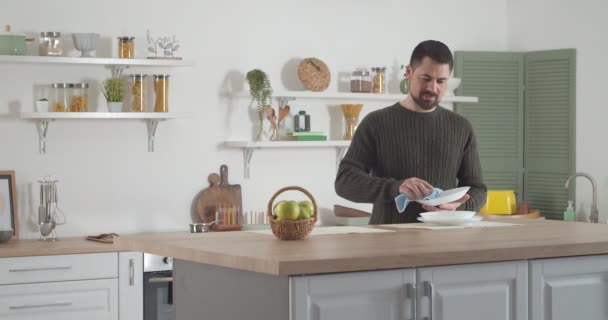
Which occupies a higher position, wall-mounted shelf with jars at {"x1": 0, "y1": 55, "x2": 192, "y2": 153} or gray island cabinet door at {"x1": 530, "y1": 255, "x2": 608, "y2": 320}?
wall-mounted shelf with jars at {"x1": 0, "y1": 55, "x2": 192, "y2": 153}

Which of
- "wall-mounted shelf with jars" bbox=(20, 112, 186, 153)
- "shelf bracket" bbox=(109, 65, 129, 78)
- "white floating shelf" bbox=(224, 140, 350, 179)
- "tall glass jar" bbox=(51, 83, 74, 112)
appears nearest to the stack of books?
"white floating shelf" bbox=(224, 140, 350, 179)

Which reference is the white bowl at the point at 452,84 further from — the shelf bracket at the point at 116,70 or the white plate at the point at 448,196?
the white plate at the point at 448,196

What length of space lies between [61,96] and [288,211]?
104 inches

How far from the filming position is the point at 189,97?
20.1 ft

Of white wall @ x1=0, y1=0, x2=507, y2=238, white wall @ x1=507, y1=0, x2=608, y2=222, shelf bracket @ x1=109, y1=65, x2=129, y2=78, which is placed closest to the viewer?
white wall @ x1=0, y1=0, x2=507, y2=238

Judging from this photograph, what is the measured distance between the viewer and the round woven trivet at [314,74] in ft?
20.8

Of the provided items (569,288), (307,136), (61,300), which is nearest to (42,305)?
(61,300)

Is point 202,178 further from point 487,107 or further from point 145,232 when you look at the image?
point 487,107

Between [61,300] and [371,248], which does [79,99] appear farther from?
[371,248]

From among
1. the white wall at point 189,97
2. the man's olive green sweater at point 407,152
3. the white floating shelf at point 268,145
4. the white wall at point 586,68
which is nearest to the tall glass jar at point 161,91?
the white wall at point 189,97

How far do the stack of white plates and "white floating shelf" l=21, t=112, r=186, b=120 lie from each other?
7.11ft

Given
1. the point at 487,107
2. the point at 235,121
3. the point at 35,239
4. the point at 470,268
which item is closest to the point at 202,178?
the point at 235,121

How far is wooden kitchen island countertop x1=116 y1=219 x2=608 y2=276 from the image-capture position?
2979 mm

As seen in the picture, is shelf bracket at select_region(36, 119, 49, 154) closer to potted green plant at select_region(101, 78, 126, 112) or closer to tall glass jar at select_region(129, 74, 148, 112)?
potted green plant at select_region(101, 78, 126, 112)
